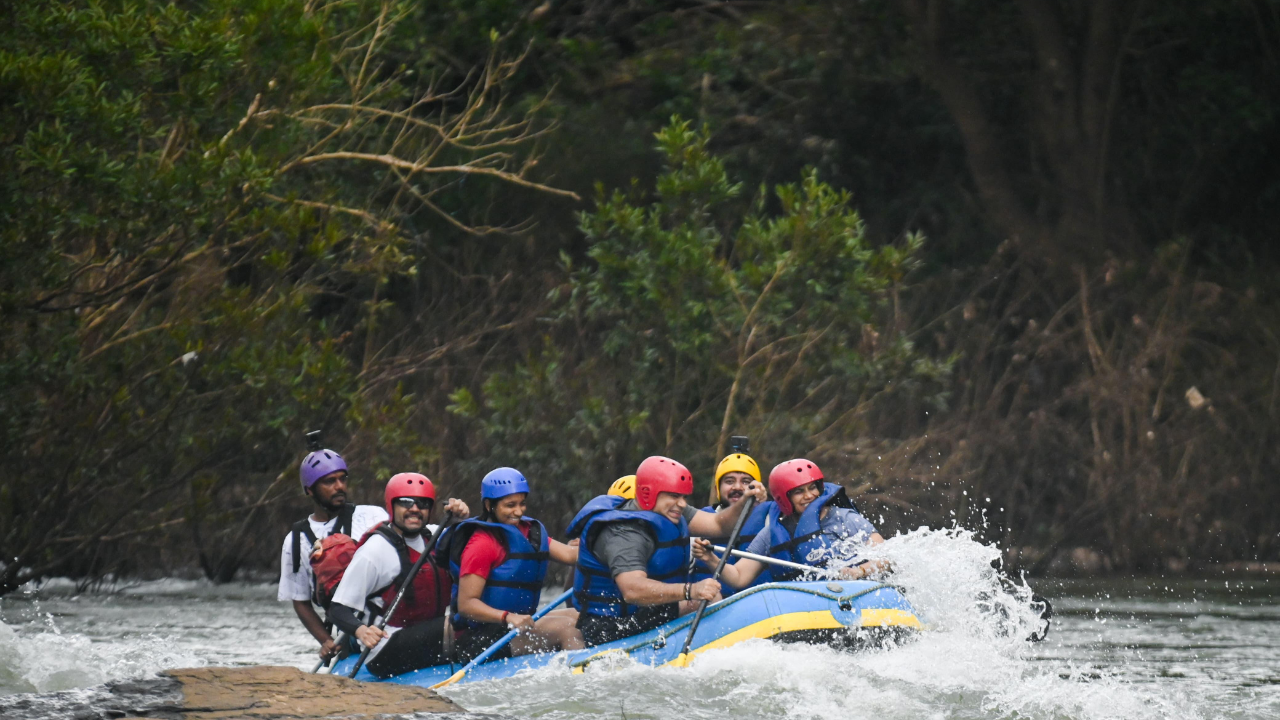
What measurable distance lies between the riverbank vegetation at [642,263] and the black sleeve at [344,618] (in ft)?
13.5

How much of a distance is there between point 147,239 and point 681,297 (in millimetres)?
4681

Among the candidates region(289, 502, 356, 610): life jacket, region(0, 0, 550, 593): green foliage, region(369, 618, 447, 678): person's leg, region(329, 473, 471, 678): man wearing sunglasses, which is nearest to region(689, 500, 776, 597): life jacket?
region(329, 473, 471, 678): man wearing sunglasses

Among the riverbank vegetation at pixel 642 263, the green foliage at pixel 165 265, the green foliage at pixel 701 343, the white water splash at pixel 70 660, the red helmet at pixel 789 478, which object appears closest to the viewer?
the red helmet at pixel 789 478

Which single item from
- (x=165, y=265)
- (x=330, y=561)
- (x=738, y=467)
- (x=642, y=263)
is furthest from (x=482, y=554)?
(x=642, y=263)

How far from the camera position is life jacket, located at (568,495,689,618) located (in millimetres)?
7289

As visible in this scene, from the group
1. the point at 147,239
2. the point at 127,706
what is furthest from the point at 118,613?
the point at 127,706

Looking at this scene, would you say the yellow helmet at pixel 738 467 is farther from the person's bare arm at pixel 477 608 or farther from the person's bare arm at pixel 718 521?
the person's bare arm at pixel 477 608

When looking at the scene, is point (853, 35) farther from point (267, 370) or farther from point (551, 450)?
point (267, 370)

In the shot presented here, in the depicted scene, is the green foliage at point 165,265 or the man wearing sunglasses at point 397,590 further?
the green foliage at point 165,265

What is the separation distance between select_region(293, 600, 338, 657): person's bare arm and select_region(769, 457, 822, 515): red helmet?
2.30m

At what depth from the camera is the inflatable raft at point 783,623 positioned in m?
Answer: 6.99

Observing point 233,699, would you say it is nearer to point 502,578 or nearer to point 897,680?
point 502,578

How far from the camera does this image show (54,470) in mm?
11773

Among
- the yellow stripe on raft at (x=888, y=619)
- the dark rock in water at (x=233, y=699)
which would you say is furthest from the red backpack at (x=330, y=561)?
the yellow stripe on raft at (x=888, y=619)
